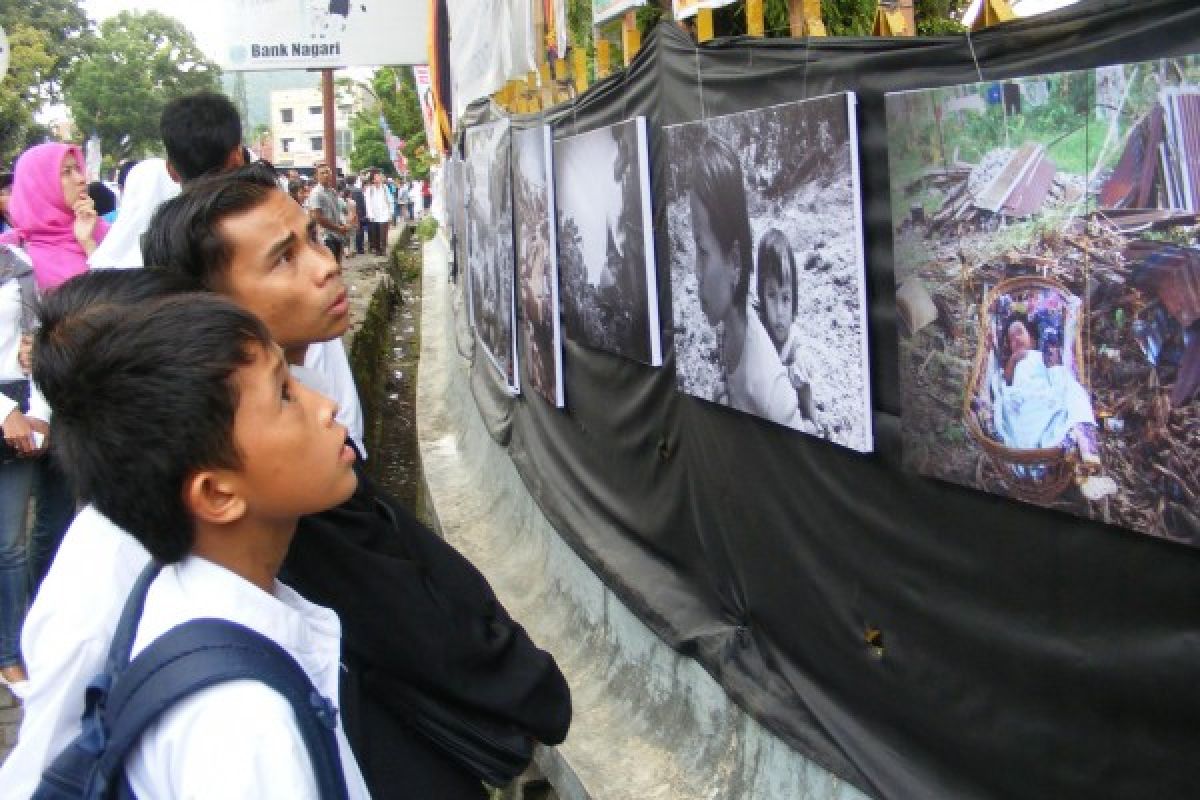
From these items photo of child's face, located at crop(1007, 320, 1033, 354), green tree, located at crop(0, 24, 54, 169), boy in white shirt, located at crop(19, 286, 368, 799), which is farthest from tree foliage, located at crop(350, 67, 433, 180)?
boy in white shirt, located at crop(19, 286, 368, 799)

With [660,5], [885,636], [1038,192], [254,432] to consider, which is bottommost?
[885,636]

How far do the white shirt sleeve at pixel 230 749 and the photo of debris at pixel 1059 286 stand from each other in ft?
5.06

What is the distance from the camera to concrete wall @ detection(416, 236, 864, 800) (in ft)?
13.2

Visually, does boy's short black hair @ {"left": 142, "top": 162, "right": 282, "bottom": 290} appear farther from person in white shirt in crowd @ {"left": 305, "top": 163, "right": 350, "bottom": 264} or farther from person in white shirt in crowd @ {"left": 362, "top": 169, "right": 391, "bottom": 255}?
person in white shirt in crowd @ {"left": 362, "top": 169, "right": 391, "bottom": 255}

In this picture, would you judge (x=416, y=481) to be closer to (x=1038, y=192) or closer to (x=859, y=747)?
(x=859, y=747)

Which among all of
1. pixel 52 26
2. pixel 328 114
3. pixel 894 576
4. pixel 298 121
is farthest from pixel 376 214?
pixel 298 121

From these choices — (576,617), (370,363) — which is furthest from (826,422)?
(370,363)

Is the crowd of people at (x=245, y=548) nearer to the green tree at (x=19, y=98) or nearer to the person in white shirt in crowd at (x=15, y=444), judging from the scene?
the person in white shirt in crowd at (x=15, y=444)

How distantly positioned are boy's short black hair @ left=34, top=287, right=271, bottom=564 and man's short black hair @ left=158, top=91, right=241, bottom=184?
10.4 feet

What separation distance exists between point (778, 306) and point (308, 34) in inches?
611

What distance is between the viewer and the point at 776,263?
11.4 ft

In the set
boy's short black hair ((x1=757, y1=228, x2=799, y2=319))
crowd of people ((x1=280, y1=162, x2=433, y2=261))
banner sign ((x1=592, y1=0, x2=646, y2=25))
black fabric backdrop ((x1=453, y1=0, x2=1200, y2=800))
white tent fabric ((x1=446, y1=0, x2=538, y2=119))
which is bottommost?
black fabric backdrop ((x1=453, y1=0, x2=1200, y2=800))

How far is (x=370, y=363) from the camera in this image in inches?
484

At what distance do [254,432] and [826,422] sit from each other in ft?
6.30
